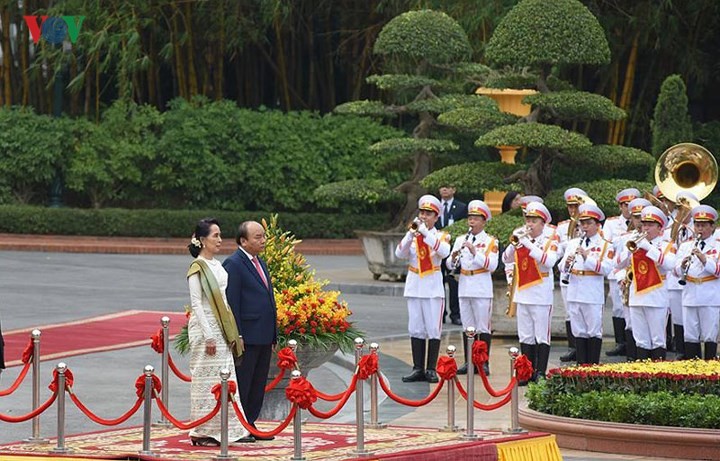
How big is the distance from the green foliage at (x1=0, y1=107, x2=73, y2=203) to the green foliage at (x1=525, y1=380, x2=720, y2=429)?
22.7 meters

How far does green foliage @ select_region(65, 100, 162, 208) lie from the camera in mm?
34031

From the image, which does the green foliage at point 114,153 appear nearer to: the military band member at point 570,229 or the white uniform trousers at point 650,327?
the military band member at point 570,229

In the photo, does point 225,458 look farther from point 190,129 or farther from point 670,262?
point 190,129

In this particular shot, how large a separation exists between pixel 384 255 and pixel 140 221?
9.19m

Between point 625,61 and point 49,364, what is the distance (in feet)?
63.5

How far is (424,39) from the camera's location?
2591cm

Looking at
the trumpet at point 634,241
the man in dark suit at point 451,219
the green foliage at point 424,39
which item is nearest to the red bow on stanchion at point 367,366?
the trumpet at point 634,241

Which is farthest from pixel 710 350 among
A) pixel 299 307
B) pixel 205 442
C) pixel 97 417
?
pixel 97 417

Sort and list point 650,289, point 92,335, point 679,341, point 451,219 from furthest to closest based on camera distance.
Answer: point 451,219
point 92,335
point 679,341
point 650,289

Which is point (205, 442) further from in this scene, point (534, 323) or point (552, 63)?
point (552, 63)

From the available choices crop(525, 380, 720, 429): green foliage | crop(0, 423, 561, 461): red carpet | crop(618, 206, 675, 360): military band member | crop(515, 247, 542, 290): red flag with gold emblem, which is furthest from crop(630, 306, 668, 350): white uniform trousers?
crop(0, 423, 561, 461): red carpet

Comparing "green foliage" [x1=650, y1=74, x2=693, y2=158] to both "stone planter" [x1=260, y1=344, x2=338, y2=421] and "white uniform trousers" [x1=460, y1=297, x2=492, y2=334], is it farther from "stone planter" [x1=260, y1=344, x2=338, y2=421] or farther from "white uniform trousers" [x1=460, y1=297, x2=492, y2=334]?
"stone planter" [x1=260, y1=344, x2=338, y2=421]

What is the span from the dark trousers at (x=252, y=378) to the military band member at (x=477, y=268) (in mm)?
4827

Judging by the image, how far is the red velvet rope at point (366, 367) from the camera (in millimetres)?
10531
